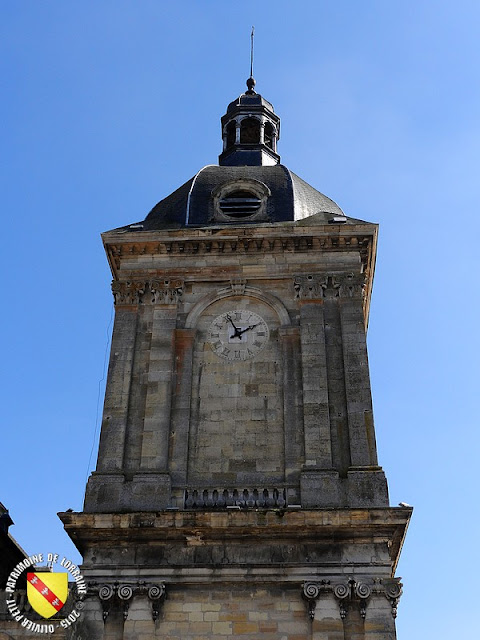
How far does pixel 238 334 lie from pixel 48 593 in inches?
279

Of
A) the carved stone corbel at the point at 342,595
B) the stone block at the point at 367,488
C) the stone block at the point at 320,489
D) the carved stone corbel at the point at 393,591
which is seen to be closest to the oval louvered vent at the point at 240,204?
the stone block at the point at 320,489

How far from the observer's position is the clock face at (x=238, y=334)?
20.1m

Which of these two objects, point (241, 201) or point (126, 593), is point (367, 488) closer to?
point (126, 593)

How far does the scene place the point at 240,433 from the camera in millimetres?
18797

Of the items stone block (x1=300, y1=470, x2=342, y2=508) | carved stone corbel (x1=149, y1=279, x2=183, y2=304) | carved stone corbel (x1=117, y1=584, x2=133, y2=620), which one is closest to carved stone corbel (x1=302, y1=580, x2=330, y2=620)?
stone block (x1=300, y1=470, x2=342, y2=508)

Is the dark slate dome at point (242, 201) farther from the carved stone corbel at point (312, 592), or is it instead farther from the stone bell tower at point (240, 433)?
the carved stone corbel at point (312, 592)

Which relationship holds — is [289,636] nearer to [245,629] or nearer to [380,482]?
[245,629]

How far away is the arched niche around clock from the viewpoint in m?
18.2

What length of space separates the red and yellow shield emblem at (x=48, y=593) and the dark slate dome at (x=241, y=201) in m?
9.26

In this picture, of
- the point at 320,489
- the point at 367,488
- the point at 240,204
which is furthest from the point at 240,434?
the point at 240,204

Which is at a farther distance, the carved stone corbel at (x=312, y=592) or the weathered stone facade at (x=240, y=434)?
the weathered stone facade at (x=240, y=434)

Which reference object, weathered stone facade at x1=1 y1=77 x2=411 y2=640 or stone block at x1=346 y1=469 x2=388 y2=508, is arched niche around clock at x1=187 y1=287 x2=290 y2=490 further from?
stone block at x1=346 y1=469 x2=388 y2=508

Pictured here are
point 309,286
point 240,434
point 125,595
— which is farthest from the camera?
point 309,286

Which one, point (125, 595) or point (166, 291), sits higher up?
point (166, 291)
